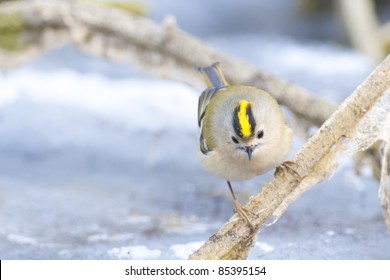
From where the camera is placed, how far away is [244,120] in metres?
3.23

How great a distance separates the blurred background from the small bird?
370mm

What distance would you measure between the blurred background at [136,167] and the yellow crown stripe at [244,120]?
51 cm

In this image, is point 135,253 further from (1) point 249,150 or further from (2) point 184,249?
(1) point 249,150

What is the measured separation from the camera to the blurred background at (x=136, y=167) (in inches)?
149

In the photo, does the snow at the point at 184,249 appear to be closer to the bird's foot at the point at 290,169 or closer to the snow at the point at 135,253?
the snow at the point at 135,253

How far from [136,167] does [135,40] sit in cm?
78

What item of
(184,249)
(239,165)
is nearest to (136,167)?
(184,249)

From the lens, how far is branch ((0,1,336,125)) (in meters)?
4.77

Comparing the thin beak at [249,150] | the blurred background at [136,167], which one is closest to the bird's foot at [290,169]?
the thin beak at [249,150]

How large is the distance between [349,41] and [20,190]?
477 cm

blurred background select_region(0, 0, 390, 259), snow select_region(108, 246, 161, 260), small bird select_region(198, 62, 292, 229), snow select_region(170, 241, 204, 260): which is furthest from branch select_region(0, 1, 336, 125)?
snow select_region(108, 246, 161, 260)

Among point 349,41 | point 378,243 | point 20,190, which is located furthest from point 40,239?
point 349,41
